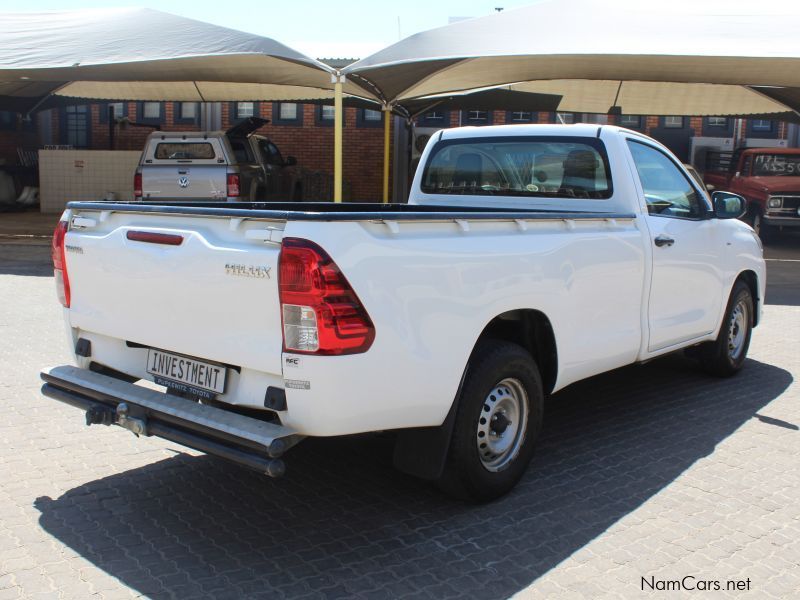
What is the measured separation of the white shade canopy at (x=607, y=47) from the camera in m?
12.3

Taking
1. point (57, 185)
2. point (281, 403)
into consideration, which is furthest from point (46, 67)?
point (281, 403)

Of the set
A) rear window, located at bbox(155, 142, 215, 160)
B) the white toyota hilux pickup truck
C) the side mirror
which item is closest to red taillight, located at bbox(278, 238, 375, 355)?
the white toyota hilux pickup truck

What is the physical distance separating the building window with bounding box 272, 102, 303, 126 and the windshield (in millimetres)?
12368

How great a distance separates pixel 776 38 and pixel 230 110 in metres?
15.7

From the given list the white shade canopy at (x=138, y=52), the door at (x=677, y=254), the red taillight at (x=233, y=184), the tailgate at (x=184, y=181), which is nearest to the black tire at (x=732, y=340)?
the door at (x=677, y=254)

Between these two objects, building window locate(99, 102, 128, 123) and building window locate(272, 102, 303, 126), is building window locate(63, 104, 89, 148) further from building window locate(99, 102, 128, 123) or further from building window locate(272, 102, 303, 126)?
building window locate(272, 102, 303, 126)

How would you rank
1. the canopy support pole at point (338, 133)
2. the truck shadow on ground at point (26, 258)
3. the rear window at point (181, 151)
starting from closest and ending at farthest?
the truck shadow on ground at point (26, 258)
the canopy support pole at point (338, 133)
the rear window at point (181, 151)

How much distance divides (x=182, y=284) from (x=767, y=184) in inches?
635

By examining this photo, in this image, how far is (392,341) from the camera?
3293 mm

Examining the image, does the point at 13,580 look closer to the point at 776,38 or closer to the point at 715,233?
Result: the point at 715,233

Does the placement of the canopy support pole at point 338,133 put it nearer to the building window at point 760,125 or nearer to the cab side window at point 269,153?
the cab side window at point 269,153

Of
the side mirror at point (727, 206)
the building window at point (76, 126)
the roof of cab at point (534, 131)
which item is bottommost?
the side mirror at point (727, 206)

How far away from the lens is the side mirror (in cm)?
600

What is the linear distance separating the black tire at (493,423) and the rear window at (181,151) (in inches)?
456
